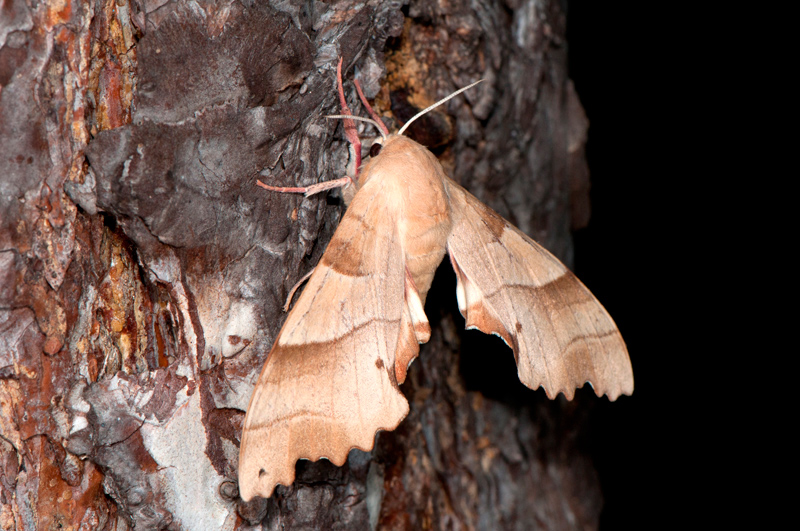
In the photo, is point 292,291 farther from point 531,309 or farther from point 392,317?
point 531,309

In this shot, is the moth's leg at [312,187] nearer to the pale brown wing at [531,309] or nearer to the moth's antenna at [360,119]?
the moth's antenna at [360,119]

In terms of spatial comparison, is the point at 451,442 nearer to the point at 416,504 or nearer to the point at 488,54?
the point at 416,504

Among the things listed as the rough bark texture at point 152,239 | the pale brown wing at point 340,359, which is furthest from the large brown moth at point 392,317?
the rough bark texture at point 152,239

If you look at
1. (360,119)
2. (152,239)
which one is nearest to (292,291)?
(152,239)

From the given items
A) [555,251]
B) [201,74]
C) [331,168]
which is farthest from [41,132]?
[555,251]

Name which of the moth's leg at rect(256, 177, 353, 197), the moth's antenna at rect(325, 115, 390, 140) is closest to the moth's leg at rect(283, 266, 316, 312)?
the moth's leg at rect(256, 177, 353, 197)

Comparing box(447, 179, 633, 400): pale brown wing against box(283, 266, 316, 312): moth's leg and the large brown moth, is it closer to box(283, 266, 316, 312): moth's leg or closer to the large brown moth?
the large brown moth
